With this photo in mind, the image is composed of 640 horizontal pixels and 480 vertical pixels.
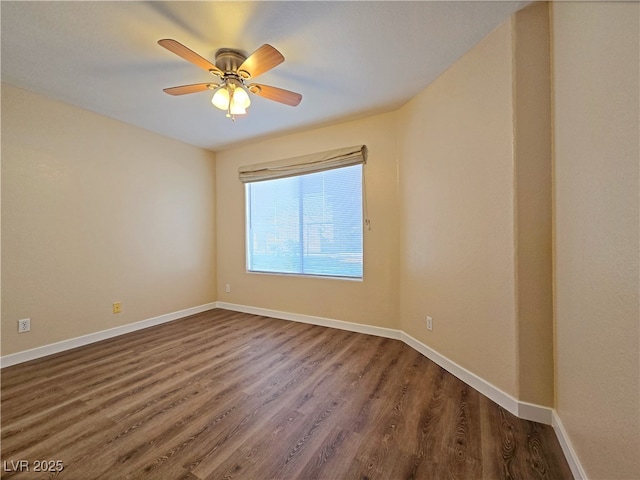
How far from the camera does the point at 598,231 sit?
3.31ft

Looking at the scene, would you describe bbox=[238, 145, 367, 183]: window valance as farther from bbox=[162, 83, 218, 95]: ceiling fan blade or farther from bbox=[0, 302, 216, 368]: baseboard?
bbox=[0, 302, 216, 368]: baseboard

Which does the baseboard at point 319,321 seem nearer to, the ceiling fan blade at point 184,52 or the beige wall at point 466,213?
the beige wall at point 466,213

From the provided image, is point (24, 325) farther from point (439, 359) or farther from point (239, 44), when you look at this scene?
point (439, 359)

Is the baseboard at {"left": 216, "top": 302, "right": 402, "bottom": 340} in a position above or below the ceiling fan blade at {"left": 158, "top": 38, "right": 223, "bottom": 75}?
below


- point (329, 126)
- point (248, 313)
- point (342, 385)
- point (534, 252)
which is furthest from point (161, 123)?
point (534, 252)

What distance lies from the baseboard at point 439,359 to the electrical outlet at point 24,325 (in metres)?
2.05

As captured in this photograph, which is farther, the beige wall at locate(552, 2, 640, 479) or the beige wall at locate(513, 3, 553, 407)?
the beige wall at locate(513, 3, 553, 407)

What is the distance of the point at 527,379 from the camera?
1.51m

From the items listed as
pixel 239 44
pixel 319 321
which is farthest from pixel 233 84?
pixel 319 321

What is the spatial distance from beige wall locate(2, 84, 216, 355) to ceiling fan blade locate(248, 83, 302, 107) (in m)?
2.09

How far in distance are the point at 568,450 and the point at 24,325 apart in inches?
159

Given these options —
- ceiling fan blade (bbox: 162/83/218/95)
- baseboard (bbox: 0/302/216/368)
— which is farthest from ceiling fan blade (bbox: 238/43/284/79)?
baseboard (bbox: 0/302/216/368)

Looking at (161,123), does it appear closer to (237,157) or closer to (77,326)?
(237,157)

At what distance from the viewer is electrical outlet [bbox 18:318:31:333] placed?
2.23 m
